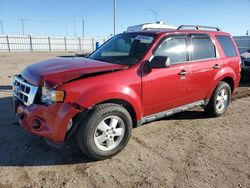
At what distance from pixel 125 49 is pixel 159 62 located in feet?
3.05

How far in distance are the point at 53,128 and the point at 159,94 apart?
70.8 inches

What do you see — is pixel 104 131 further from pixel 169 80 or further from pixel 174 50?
pixel 174 50

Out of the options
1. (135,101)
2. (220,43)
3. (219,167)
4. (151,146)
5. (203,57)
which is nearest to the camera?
(219,167)

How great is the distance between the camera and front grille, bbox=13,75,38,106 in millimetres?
3104

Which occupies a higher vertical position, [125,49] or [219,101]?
[125,49]

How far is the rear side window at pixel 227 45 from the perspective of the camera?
507 cm

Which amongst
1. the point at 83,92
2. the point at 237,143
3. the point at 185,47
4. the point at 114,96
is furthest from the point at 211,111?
the point at 83,92

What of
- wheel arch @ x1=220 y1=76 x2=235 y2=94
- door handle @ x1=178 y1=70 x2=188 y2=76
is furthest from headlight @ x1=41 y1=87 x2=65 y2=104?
wheel arch @ x1=220 y1=76 x2=235 y2=94

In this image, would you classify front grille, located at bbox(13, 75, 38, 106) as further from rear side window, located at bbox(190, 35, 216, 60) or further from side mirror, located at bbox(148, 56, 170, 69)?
rear side window, located at bbox(190, 35, 216, 60)

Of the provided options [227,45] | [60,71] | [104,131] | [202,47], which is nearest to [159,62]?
[104,131]

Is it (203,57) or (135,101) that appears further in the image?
(203,57)

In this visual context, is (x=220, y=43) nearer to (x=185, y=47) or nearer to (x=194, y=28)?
(x=194, y=28)

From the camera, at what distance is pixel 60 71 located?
325 cm

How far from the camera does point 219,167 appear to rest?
10.4ft
